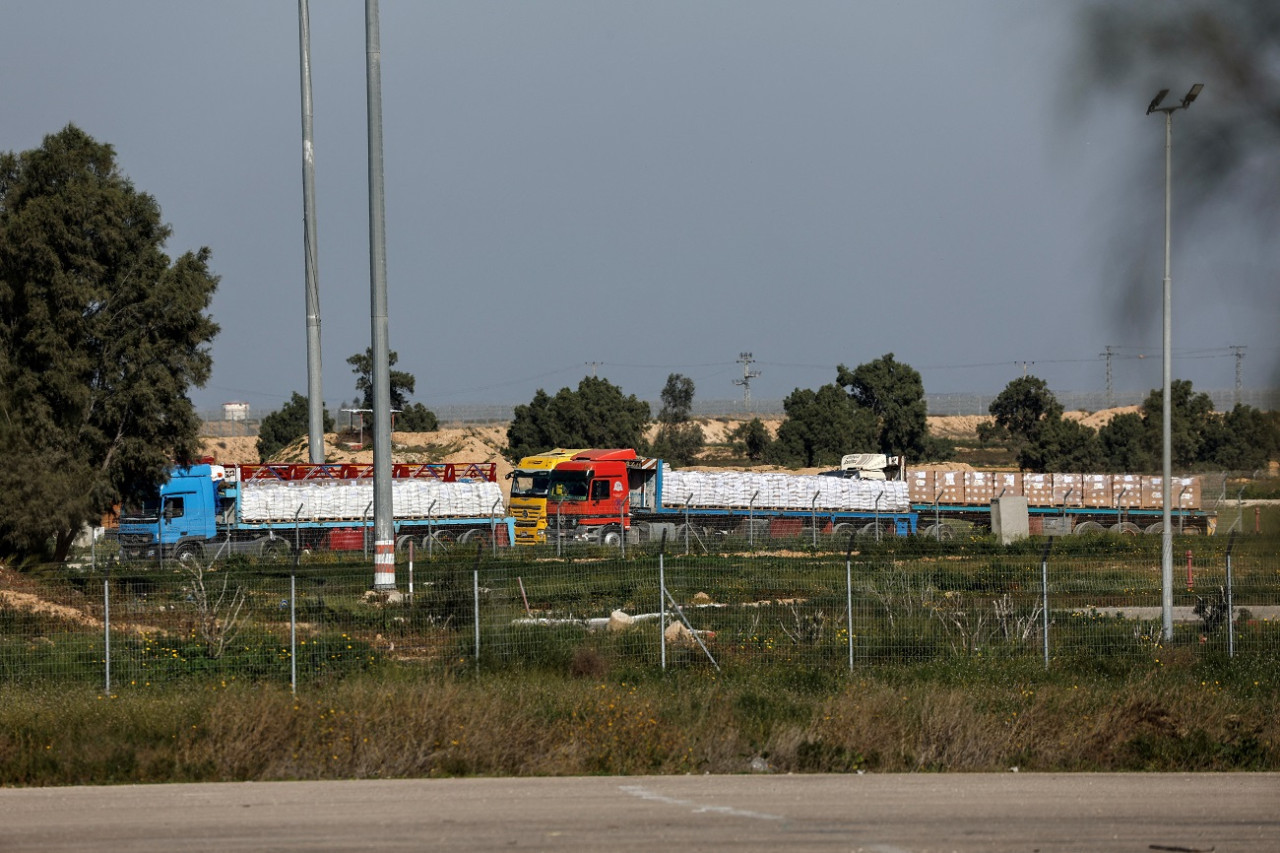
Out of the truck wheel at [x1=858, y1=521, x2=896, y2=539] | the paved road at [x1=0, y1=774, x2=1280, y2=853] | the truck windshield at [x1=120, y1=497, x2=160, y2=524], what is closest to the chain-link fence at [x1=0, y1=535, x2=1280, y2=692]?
the paved road at [x1=0, y1=774, x2=1280, y2=853]

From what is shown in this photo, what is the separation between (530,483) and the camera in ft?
144

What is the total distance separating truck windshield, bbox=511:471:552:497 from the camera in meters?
43.2

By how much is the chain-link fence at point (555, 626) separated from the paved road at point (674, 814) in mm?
4505

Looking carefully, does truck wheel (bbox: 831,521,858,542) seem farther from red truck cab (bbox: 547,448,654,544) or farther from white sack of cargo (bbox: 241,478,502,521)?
white sack of cargo (bbox: 241,478,502,521)

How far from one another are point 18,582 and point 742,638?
11151mm

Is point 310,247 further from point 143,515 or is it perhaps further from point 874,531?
point 874,531

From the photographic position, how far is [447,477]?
4278 centimetres

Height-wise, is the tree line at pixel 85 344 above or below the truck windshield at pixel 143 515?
above

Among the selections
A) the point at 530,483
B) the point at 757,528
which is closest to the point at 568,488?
the point at 530,483

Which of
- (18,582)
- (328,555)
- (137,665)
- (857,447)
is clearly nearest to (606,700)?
(137,665)

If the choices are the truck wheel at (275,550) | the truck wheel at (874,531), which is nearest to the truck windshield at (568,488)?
the truck wheel at (275,550)

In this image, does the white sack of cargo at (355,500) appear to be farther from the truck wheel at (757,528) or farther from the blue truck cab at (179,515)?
the truck wheel at (757,528)

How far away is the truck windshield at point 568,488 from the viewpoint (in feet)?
140

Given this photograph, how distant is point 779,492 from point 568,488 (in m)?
7.84
